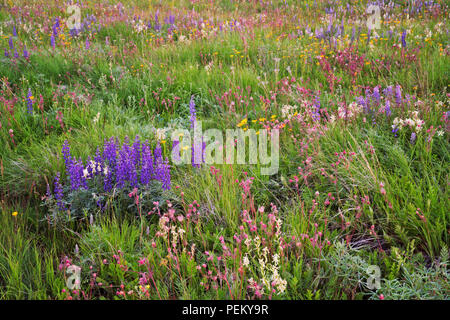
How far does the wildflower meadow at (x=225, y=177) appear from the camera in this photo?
6.97 feet

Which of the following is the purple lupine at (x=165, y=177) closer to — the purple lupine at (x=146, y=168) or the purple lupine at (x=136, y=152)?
the purple lupine at (x=146, y=168)

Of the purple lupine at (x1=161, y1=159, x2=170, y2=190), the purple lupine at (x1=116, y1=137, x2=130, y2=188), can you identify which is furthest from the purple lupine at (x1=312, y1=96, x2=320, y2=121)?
the purple lupine at (x1=116, y1=137, x2=130, y2=188)

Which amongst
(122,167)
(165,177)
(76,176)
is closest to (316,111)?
(165,177)

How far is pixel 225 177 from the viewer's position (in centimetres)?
286

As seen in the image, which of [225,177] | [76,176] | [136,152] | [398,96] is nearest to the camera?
[76,176]

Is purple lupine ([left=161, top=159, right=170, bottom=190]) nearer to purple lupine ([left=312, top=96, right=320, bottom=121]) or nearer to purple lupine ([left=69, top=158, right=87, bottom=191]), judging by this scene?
purple lupine ([left=69, top=158, right=87, bottom=191])

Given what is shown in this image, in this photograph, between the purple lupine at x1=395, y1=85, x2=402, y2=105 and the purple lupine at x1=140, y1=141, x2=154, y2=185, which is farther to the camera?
the purple lupine at x1=395, y1=85, x2=402, y2=105

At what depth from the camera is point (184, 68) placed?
5.19 m

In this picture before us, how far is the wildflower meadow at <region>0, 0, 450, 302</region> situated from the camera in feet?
6.97

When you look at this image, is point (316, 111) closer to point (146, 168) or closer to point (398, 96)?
point (398, 96)

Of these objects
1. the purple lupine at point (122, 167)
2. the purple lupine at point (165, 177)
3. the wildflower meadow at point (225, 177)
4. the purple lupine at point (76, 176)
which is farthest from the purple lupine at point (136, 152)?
the purple lupine at point (76, 176)

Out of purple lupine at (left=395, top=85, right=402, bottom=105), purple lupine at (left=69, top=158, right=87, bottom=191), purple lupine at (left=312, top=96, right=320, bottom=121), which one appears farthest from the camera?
purple lupine at (left=395, top=85, right=402, bottom=105)
